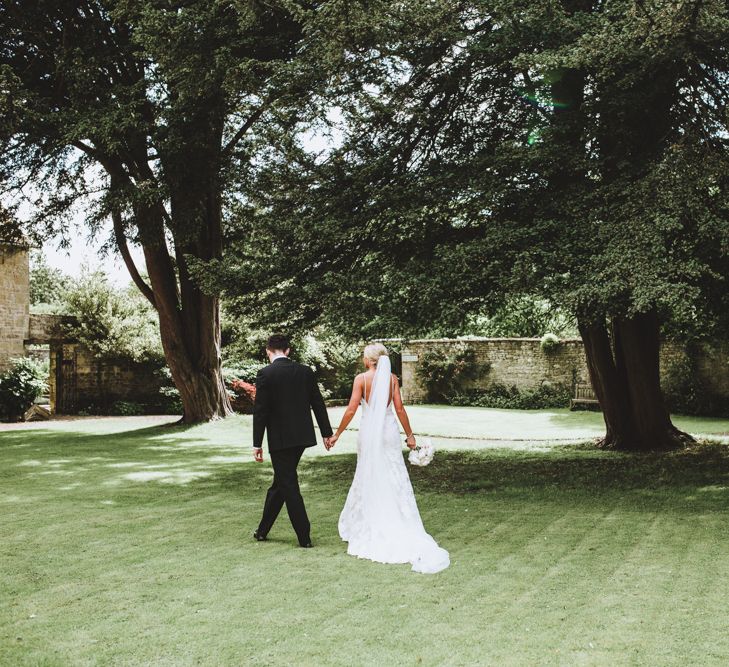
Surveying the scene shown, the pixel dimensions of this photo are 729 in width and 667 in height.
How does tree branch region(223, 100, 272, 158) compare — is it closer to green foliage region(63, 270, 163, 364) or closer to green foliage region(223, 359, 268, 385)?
green foliage region(63, 270, 163, 364)

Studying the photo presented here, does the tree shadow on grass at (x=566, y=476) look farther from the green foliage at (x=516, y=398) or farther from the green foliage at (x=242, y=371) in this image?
the green foliage at (x=242, y=371)

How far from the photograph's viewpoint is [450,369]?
27547mm

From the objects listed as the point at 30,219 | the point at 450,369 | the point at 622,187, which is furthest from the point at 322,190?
the point at 450,369

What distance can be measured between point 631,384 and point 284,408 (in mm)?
8497

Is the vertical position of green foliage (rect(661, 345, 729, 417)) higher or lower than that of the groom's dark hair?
lower

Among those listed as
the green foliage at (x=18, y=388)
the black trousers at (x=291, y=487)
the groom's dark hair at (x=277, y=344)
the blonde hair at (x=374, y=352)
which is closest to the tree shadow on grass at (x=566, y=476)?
the blonde hair at (x=374, y=352)

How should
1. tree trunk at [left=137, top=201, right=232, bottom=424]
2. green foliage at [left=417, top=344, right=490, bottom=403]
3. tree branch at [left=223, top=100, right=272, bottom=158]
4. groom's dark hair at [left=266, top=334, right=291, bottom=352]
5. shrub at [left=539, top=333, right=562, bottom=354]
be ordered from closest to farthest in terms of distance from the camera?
1. groom's dark hair at [left=266, top=334, right=291, bottom=352]
2. tree branch at [left=223, top=100, right=272, bottom=158]
3. tree trunk at [left=137, top=201, right=232, bottom=424]
4. shrub at [left=539, top=333, right=562, bottom=354]
5. green foliage at [left=417, top=344, right=490, bottom=403]

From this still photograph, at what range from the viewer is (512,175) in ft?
30.8

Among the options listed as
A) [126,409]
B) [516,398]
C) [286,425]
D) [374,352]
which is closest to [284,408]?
[286,425]

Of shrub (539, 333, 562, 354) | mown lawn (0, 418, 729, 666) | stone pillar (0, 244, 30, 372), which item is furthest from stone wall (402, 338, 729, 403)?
mown lawn (0, 418, 729, 666)

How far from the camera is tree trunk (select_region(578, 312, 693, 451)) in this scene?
12.6 m

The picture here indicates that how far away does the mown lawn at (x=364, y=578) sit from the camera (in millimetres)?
3955

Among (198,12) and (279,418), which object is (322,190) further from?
(279,418)

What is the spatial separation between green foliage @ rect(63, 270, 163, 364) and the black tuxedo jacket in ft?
60.1
